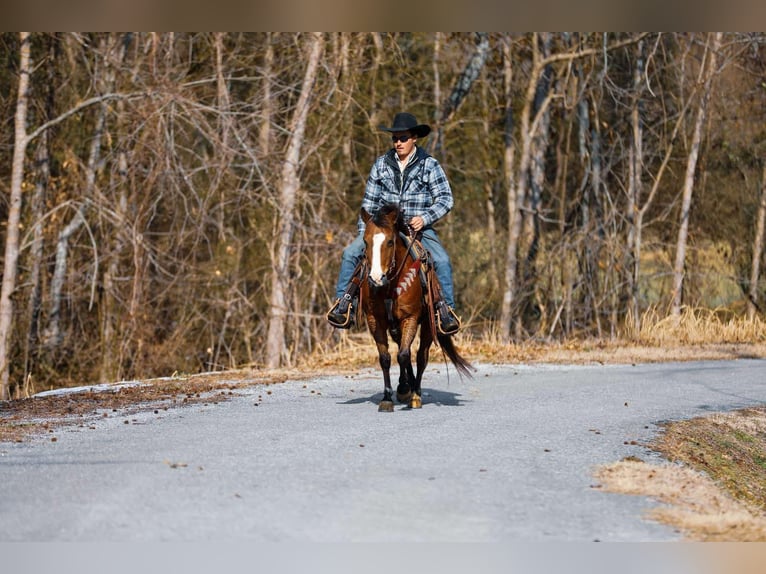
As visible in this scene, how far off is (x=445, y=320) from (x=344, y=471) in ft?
11.2

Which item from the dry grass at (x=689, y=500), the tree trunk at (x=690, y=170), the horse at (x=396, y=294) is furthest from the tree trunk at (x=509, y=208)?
the dry grass at (x=689, y=500)

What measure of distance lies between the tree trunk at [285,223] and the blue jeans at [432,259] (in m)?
10.4

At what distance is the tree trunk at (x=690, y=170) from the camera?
25516 mm

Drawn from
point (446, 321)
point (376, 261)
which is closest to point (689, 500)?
point (376, 261)

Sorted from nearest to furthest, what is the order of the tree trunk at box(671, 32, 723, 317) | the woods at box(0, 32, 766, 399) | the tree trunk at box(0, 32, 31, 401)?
the tree trunk at box(0, 32, 31, 401) → the woods at box(0, 32, 766, 399) → the tree trunk at box(671, 32, 723, 317)

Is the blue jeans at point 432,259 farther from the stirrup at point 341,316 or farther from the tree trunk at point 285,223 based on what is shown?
the tree trunk at point 285,223

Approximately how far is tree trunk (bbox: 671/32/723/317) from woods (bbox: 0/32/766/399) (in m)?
0.07

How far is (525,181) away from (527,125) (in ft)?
4.07

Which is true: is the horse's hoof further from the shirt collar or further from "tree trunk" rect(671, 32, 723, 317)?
"tree trunk" rect(671, 32, 723, 317)

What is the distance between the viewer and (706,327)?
72.5ft

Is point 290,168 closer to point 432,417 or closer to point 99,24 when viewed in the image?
point 99,24

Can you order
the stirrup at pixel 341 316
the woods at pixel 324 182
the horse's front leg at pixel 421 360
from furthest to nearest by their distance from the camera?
1. the woods at pixel 324 182
2. the horse's front leg at pixel 421 360
3. the stirrup at pixel 341 316

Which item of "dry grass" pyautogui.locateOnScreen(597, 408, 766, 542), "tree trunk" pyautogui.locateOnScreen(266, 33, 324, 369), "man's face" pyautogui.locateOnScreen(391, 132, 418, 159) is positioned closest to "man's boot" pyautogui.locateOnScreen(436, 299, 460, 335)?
"man's face" pyautogui.locateOnScreen(391, 132, 418, 159)

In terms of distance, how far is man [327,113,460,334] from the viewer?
39.2 feet
